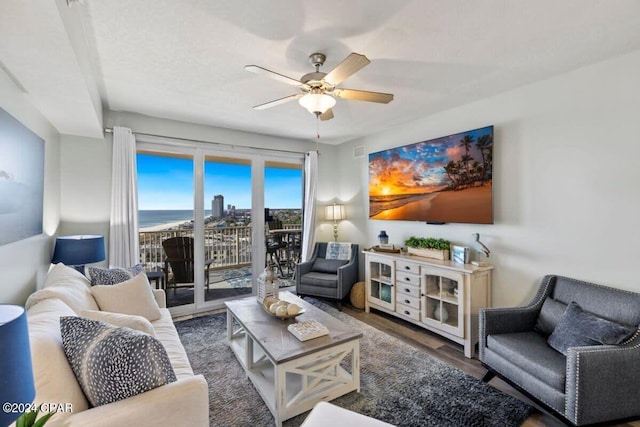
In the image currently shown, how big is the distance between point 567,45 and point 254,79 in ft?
7.75

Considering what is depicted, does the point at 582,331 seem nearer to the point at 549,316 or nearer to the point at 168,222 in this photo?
the point at 549,316

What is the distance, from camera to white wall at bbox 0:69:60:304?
166 cm

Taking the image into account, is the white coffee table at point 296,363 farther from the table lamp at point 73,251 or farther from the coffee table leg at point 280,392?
the table lamp at point 73,251

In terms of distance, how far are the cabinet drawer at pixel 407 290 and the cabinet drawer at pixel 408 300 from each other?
0.02m

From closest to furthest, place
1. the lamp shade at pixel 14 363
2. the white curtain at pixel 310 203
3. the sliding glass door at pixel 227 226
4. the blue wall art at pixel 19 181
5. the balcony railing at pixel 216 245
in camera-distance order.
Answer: the lamp shade at pixel 14 363
the blue wall art at pixel 19 181
the balcony railing at pixel 216 245
the sliding glass door at pixel 227 226
the white curtain at pixel 310 203

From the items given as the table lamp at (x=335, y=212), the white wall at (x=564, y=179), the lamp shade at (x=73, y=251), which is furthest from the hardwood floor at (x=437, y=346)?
the lamp shade at (x=73, y=251)

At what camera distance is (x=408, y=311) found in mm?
3293

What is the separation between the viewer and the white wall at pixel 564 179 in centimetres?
215

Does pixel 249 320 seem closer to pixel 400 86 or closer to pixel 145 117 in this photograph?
pixel 400 86

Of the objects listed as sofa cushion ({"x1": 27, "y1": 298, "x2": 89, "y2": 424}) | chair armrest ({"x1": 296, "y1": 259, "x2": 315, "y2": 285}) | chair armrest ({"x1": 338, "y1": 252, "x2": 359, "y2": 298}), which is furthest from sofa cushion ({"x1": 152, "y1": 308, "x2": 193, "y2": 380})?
chair armrest ({"x1": 338, "y1": 252, "x2": 359, "y2": 298})

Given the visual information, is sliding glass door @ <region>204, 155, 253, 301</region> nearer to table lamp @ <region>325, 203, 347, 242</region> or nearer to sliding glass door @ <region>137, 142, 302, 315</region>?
sliding glass door @ <region>137, 142, 302, 315</region>

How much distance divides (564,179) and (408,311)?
6.52ft

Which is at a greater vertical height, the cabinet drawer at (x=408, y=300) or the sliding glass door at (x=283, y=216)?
the sliding glass door at (x=283, y=216)

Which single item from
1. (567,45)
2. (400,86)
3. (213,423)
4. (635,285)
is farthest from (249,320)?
(567,45)
